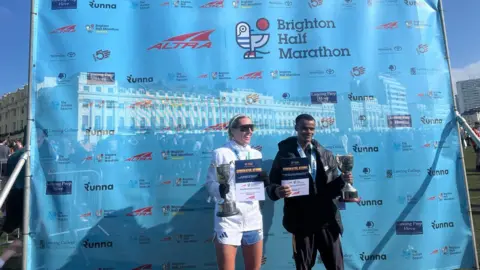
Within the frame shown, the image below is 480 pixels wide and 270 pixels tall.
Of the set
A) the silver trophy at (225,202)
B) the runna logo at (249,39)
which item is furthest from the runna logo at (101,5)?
the silver trophy at (225,202)

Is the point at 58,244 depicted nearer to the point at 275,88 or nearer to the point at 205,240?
the point at 205,240

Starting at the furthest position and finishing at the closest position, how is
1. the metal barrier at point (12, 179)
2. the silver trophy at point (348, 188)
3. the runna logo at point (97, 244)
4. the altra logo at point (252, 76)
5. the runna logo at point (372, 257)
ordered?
1. the altra logo at point (252, 76)
2. the runna logo at point (372, 257)
3. the runna logo at point (97, 244)
4. the metal barrier at point (12, 179)
5. the silver trophy at point (348, 188)

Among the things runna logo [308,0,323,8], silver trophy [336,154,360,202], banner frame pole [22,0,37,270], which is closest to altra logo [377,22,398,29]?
runna logo [308,0,323,8]

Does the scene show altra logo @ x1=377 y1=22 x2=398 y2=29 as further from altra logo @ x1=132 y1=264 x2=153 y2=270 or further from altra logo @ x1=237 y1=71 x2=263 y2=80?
altra logo @ x1=132 y1=264 x2=153 y2=270

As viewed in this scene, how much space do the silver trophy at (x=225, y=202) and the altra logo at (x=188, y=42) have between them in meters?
2.15

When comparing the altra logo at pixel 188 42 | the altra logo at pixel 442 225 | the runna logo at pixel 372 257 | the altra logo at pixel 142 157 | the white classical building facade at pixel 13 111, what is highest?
the white classical building facade at pixel 13 111

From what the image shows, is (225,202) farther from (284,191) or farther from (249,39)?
(249,39)

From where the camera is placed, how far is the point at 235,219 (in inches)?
110

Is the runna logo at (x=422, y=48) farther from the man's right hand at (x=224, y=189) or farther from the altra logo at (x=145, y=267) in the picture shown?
the altra logo at (x=145, y=267)

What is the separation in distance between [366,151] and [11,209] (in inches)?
203

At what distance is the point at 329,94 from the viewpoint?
423cm

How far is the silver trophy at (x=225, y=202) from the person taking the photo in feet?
8.95

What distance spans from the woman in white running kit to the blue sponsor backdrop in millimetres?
1155

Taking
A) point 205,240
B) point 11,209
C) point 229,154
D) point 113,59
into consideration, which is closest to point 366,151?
point 229,154
